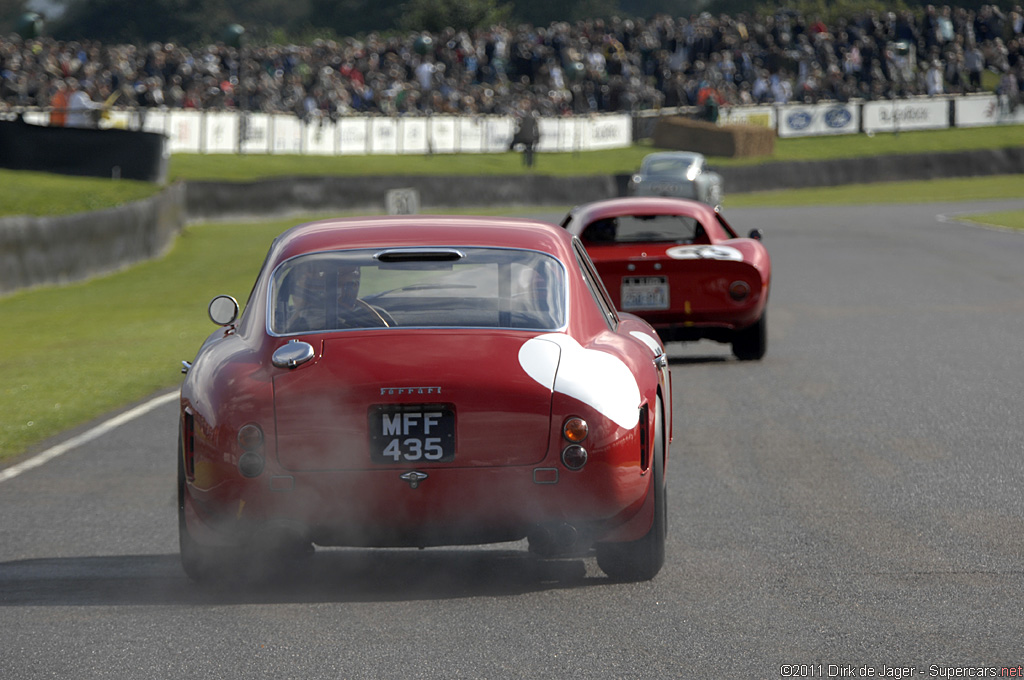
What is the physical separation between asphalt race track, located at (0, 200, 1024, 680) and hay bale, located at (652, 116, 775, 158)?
3943 cm

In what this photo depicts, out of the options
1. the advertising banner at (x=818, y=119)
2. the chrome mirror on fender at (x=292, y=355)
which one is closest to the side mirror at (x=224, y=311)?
the chrome mirror on fender at (x=292, y=355)

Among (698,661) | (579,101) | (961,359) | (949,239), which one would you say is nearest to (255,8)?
(579,101)

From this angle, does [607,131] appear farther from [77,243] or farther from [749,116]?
[77,243]

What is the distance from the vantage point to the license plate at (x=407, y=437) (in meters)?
5.28

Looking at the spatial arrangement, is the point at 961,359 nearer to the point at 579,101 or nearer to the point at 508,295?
the point at 508,295

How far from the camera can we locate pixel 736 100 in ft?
173

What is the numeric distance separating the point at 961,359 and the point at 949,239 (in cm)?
1603

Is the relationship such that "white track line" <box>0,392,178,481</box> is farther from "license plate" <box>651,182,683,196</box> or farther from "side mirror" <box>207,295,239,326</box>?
"license plate" <box>651,182,683,196</box>

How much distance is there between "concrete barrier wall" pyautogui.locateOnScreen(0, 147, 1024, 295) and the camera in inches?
907

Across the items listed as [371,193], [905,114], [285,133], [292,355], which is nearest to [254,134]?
[285,133]

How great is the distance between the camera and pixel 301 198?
36156 millimetres

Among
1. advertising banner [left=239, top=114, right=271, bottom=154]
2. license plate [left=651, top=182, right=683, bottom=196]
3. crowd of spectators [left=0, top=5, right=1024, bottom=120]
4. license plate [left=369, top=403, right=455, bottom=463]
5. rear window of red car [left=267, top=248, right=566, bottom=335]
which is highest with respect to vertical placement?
crowd of spectators [left=0, top=5, right=1024, bottom=120]

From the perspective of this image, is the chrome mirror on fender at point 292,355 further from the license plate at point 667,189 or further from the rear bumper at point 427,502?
the license plate at point 667,189

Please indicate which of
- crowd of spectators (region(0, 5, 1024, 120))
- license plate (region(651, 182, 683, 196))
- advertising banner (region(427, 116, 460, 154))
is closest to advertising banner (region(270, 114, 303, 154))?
crowd of spectators (region(0, 5, 1024, 120))
